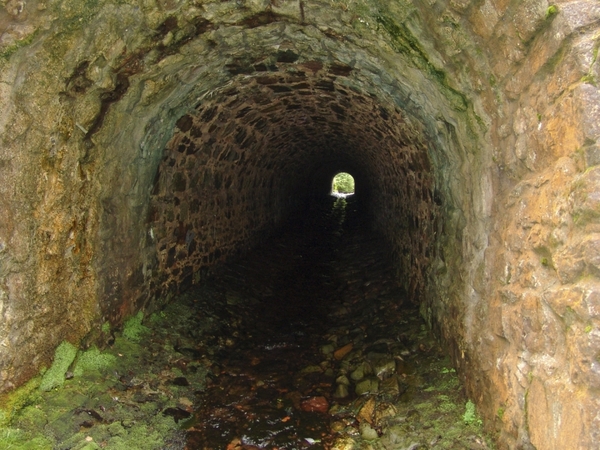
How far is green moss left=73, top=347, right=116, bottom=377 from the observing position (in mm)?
3602

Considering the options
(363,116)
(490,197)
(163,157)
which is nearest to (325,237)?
(363,116)

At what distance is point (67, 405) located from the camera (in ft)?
10.6

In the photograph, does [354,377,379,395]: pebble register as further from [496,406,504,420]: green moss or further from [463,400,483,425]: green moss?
[496,406,504,420]: green moss

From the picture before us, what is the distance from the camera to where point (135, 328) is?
4488 mm

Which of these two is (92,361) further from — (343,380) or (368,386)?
A: (368,386)

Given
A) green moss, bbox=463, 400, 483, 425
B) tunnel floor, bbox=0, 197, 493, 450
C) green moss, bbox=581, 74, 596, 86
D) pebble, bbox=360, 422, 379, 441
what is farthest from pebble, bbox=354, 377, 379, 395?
green moss, bbox=581, 74, 596, 86

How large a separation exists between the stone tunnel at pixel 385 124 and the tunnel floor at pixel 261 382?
10.3 inches

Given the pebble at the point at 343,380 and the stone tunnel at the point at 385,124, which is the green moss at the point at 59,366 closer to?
the stone tunnel at the point at 385,124

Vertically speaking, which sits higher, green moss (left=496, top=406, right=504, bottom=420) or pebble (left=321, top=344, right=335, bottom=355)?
green moss (left=496, top=406, right=504, bottom=420)

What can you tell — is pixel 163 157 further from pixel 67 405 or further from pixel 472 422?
pixel 472 422

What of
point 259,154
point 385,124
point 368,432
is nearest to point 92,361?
point 368,432

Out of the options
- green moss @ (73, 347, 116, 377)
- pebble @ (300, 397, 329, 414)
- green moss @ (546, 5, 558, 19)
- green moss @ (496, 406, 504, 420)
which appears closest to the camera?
green moss @ (546, 5, 558, 19)

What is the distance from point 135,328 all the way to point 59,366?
1065 mm

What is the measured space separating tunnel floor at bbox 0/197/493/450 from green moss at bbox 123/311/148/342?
0.01 m
